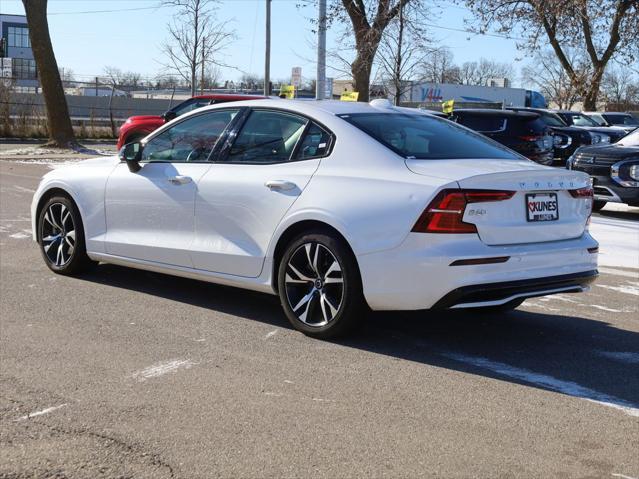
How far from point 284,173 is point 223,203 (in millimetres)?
563

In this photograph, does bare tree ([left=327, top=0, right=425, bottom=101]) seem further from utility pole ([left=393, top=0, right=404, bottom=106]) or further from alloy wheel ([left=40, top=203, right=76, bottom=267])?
alloy wheel ([left=40, top=203, right=76, bottom=267])

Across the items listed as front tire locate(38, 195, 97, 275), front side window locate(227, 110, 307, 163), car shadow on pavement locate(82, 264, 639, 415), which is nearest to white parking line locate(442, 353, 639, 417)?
car shadow on pavement locate(82, 264, 639, 415)

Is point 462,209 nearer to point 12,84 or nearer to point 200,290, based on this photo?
point 200,290

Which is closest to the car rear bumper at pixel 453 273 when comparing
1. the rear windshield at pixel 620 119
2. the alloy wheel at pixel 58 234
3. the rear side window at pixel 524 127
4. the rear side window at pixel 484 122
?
the alloy wheel at pixel 58 234

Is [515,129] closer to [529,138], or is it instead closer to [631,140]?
[529,138]

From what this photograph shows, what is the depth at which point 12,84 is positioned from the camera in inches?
1226

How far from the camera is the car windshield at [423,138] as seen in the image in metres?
5.75

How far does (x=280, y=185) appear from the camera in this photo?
19.1 feet

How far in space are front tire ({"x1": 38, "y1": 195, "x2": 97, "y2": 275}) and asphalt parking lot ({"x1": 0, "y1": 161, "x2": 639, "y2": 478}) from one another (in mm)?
341

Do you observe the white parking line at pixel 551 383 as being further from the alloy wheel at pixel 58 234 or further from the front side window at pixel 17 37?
the front side window at pixel 17 37

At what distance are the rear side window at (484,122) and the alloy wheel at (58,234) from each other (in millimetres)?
11225

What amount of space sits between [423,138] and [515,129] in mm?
11768

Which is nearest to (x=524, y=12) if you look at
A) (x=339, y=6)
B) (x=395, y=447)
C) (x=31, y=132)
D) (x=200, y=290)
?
(x=339, y=6)

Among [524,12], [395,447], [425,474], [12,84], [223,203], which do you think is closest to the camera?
[425,474]
